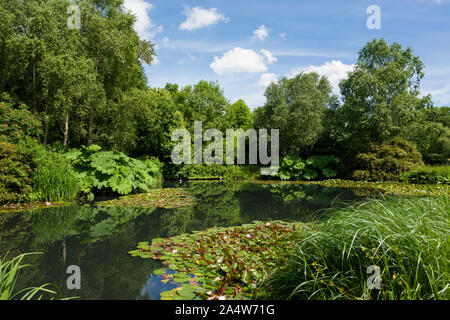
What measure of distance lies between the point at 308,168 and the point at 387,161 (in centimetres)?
458

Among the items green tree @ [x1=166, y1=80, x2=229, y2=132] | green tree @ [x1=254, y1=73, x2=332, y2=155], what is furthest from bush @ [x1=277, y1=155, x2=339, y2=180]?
green tree @ [x1=166, y1=80, x2=229, y2=132]

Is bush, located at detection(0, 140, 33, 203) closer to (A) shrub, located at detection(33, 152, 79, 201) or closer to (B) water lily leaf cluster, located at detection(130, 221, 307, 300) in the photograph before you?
(A) shrub, located at detection(33, 152, 79, 201)

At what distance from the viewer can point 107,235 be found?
438cm

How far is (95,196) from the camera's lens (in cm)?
852

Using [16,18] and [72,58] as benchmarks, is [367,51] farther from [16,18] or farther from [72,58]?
[16,18]

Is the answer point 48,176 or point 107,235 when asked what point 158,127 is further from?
point 107,235

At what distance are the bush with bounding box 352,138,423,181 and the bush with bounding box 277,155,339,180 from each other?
7.57ft

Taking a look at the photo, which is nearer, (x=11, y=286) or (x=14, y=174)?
(x=11, y=286)

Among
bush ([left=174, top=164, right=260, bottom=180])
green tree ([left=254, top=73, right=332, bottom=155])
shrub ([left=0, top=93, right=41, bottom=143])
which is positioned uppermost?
green tree ([left=254, top=73, right=332, bottom=155])

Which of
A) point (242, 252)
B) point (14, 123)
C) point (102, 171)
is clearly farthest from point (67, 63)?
point (242, 252)

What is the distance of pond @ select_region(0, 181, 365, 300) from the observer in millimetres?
2627

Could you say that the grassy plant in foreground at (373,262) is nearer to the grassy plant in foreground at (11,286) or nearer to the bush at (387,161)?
the grassy plant in foreground at (11,286)

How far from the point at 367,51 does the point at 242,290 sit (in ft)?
58.0
